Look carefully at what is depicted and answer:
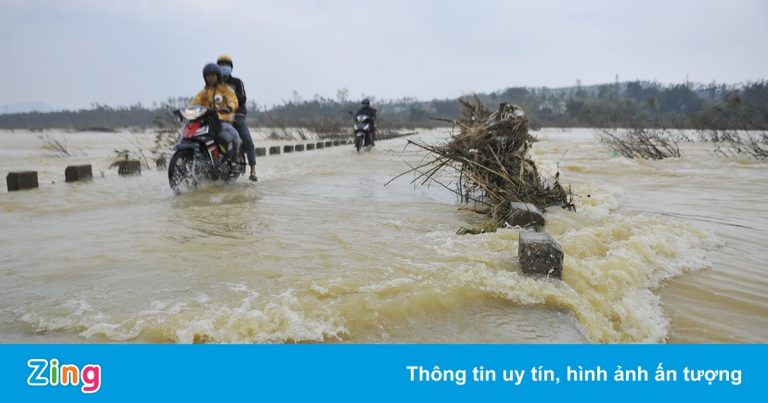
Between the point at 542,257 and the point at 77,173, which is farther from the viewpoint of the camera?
the point at 77,173

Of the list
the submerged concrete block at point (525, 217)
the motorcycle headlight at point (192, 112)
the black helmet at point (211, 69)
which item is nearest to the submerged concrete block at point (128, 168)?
the black helmet at point (211, 69)

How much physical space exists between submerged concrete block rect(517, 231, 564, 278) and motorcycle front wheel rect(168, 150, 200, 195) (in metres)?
4.41

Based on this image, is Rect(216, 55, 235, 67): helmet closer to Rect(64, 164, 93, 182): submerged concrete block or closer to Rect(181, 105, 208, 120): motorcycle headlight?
Rect(181, 105, 208, 120): motorcycle headlight

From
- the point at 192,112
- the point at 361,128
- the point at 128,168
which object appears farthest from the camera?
the point at 361,128

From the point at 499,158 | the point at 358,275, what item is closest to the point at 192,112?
the point at 499,158

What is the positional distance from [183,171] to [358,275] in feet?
12.9

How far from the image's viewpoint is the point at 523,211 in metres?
3.60

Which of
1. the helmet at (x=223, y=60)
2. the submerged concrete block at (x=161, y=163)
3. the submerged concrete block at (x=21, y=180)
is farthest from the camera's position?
the submerged concrete block at (x=161, y=163)

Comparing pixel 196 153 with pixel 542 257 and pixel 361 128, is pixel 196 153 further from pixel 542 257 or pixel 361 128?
pixel 361 128

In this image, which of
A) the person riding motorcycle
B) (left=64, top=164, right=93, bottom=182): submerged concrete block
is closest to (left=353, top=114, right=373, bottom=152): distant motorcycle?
the person riding motorcycle

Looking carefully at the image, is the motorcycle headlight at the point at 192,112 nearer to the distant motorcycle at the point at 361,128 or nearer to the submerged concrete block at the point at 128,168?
the submerged concrete block at the point at 128,168

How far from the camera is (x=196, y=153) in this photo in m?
5.57

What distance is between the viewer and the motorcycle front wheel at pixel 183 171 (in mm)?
5336
